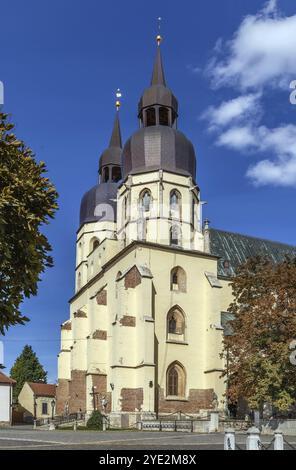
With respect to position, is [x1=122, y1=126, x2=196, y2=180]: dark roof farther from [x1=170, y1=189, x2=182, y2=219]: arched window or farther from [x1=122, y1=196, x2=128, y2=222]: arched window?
[x1=122, y1=196, x2=128, y2=222]: arched window

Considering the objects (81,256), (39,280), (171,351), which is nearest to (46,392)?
(81,256)

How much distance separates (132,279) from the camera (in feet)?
141

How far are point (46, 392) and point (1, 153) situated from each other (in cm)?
5965

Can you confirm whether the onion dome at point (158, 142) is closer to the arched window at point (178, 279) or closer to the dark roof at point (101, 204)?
the arched window at point (178, 279)

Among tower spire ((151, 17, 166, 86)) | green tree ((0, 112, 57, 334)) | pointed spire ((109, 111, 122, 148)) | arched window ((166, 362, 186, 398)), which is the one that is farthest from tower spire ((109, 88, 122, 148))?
green tree ((0, 112, 57, 334))

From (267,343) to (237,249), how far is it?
74.4 feet

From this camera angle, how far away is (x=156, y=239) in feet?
149

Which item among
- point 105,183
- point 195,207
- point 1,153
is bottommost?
Answer: point 1,153

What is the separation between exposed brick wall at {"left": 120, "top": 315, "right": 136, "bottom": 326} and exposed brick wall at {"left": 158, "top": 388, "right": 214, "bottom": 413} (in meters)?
4.83

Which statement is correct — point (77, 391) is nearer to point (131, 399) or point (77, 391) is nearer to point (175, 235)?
point (131, 399)

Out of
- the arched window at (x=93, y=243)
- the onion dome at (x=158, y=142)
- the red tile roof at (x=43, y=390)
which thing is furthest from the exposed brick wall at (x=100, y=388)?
the red tile roof at (x=43, y=390)

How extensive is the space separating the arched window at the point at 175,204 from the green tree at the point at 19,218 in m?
27.5

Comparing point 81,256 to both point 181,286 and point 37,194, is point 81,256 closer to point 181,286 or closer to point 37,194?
point 181,286

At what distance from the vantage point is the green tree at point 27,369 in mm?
87250
